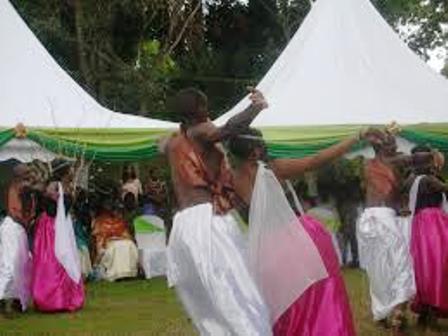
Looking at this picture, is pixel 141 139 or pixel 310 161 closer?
pixel 310 161

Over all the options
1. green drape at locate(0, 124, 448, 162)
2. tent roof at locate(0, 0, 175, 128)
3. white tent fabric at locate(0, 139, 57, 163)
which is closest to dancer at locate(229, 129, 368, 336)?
green drape at locate(0, 124, 448, 162)

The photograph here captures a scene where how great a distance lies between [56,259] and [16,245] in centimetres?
45

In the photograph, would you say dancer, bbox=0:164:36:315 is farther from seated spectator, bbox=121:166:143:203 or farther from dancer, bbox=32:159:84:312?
seated spectator, bbox=121:166:143:203

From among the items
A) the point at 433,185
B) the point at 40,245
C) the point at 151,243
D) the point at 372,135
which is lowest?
the point at 151,243

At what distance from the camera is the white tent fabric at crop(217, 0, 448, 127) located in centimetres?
1225

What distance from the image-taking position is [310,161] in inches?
191

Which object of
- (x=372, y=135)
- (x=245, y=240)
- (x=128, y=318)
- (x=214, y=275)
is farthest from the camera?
(x=128, y=318)

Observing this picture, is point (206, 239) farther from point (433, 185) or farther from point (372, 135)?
point (433, 185)

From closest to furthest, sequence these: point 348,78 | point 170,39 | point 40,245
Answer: point 40,245
point 348,78
point 170,39

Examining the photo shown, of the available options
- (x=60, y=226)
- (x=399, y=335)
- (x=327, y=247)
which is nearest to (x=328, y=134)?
(x=60, y=226)

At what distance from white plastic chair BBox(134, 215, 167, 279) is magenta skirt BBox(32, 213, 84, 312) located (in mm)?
3736

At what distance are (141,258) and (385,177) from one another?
22.5 ft

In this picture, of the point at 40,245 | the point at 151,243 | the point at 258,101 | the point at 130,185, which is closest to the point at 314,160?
the point at 258,101

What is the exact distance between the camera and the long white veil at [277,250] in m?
4.93
